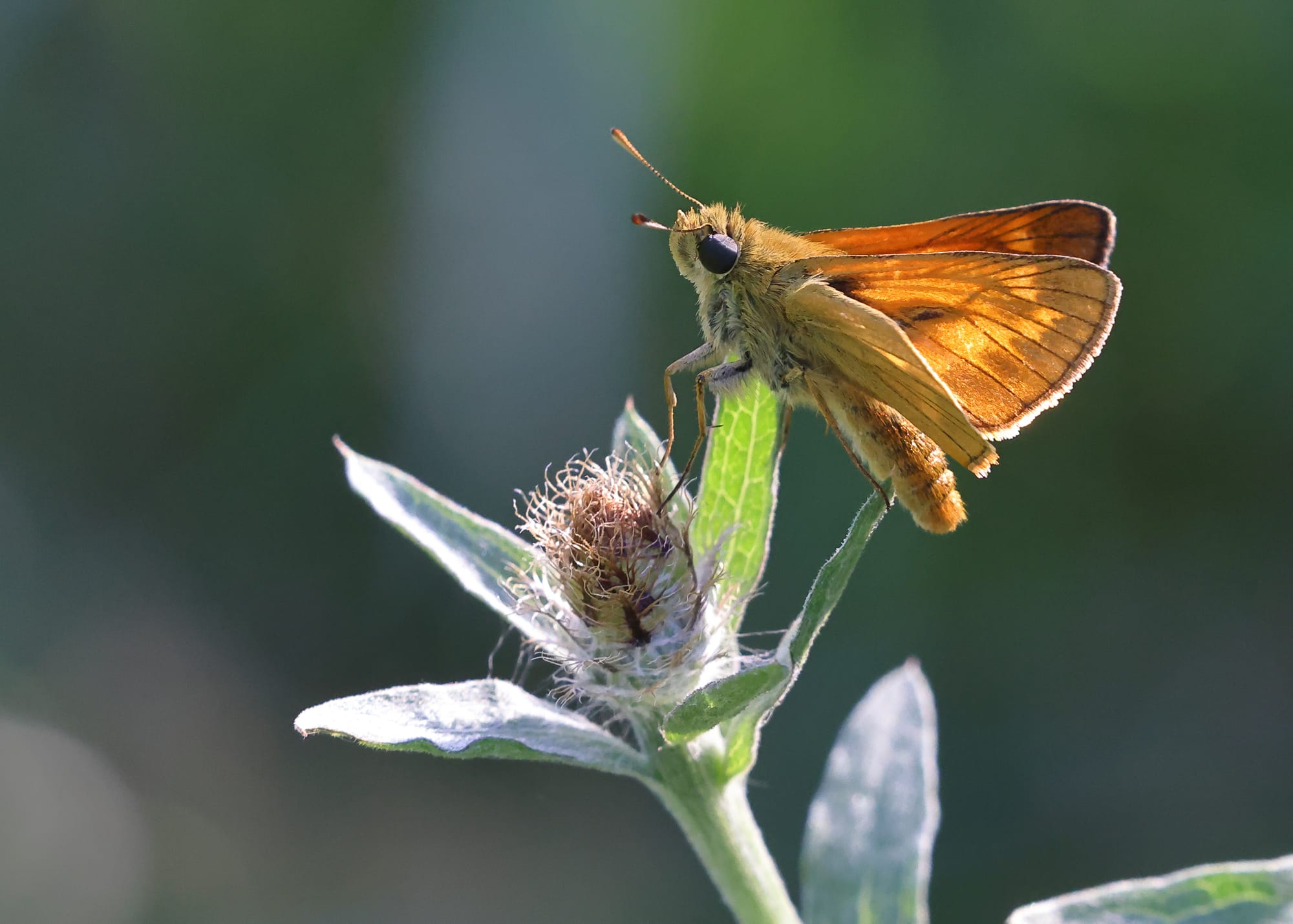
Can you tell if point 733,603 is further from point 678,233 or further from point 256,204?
point 256,204

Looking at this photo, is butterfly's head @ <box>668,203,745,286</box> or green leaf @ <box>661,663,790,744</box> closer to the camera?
green leaf @ <box>661,663,790,744</box>

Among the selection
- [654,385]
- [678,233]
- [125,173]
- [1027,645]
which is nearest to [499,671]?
[654,385]

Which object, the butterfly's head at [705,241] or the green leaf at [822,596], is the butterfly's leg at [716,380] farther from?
the green leaf at [822,596]

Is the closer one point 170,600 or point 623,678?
point 623,678

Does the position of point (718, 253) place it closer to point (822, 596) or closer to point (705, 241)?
point (705, 241)

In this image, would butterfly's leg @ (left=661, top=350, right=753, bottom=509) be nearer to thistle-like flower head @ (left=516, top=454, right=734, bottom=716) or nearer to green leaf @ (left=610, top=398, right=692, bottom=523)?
green leaf @ (left=610, top=398, right=692, bottom=523)

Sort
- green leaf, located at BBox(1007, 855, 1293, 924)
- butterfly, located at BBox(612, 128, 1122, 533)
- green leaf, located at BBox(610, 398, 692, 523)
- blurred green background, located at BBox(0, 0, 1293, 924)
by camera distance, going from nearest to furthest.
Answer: green leaf, located at BBox(1007, 855, 1293, 924) → butterfly, located at BBox(612, 128, 1122, 533) → green leaf, located at BBox(610, 398, 692, 523) → blurred green background, located at BBox(0, 0, 1293, 924)

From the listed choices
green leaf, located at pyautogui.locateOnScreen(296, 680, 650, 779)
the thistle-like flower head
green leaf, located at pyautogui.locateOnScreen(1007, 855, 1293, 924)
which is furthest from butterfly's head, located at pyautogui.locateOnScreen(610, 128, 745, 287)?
green leaf, located at pyautogui.locateOnScreen(1007, 855, 1293, 924)
